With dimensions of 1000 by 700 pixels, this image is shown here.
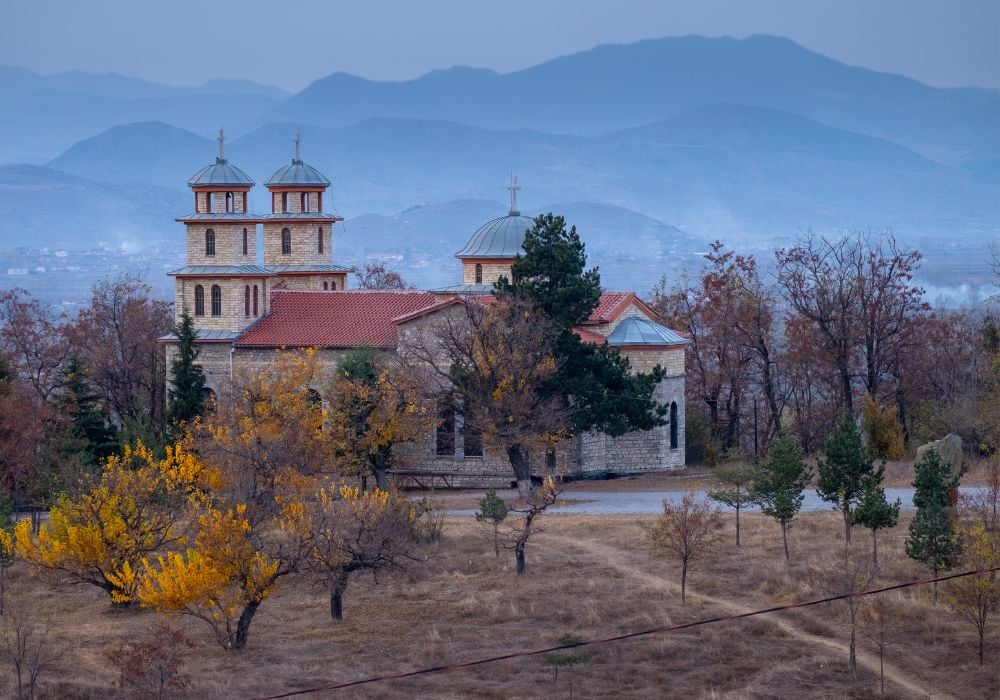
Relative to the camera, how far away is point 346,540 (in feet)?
79.3

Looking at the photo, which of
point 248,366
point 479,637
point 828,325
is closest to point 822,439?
point 828,325

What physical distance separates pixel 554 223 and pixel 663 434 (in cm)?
Result: 681

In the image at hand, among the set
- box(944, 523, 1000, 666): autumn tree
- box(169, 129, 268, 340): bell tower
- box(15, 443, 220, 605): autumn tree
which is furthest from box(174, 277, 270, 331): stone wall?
box(944, 523, 1000, 666): autumn tree

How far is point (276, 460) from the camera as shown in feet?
98.5

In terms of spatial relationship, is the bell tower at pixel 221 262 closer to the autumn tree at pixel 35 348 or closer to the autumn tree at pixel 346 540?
the autumn tree at pixel 35 348

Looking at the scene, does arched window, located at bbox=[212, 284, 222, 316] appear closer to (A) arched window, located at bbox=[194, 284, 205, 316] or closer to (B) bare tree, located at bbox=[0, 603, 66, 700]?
(A) arched window, located at bbox=[194, 284, 205, 316]

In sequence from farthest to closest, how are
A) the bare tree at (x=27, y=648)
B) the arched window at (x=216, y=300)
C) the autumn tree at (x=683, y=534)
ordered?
1. the arched window at (x=216, y=300)
2. the autumn tree at (x=683, y=534)
3. the bare tree at (x=27, y=648)

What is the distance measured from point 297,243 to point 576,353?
14.4m

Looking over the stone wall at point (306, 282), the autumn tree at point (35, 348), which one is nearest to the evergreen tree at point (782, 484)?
the stone wall at point (306, 282)

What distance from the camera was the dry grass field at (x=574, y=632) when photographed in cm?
2072

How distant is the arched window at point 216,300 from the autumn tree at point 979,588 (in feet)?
82.2

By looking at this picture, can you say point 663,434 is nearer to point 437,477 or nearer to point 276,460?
point 437,477

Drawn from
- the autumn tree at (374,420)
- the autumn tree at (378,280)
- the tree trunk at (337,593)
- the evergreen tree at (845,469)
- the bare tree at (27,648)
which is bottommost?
the bare tree at (27,648)

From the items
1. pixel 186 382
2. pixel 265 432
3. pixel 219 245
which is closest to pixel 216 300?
pixel 219 245
